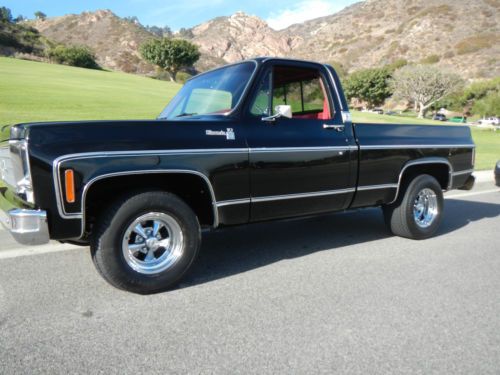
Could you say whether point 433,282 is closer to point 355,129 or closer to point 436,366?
point 436,366

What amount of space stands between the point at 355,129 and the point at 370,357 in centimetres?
267

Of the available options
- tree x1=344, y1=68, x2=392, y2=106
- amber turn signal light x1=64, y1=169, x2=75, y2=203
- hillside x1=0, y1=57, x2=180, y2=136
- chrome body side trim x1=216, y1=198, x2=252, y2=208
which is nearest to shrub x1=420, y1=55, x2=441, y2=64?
tree x1=344, y1=68, x2=392, y2=106

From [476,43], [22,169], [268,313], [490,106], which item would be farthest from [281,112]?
[476,43]

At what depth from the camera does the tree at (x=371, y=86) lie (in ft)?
245

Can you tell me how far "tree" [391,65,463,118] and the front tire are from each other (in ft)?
202

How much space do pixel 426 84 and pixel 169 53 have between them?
157 feet

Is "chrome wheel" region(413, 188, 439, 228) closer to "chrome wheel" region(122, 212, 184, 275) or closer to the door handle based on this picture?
the door handle

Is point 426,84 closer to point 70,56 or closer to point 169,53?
point 169,53

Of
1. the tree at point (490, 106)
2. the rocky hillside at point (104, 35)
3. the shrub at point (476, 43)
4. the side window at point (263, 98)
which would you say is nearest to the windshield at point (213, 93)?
the side window at point (263, 98)

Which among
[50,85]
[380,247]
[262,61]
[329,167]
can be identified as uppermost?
[50,85]

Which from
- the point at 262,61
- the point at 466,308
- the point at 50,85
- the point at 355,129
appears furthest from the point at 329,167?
the point at 50,85

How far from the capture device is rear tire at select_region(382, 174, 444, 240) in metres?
5.12

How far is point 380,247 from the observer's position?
16.1 ft

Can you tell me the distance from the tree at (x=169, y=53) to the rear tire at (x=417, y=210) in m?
82.3
